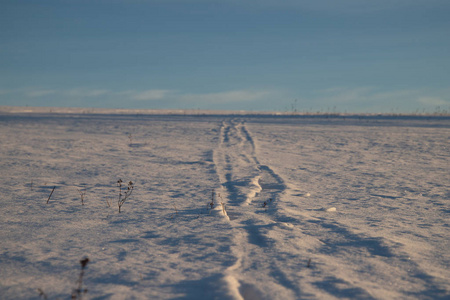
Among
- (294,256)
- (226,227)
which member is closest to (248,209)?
(226,227)

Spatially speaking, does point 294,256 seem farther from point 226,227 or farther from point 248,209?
point 248,209

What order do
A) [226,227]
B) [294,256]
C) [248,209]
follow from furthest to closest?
Result: [248,209] < [226,227] < [294,256]

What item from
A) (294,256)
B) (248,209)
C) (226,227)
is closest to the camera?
(294,256)

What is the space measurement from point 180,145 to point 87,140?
2.74 m

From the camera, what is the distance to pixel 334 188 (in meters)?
5.48

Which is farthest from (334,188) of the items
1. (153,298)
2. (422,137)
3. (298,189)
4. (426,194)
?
(422,137)

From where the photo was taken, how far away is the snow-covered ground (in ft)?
8.30

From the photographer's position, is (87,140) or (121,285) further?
(87,140)

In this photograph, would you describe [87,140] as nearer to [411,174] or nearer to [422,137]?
[411,174]

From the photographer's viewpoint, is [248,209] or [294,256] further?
[248,209]

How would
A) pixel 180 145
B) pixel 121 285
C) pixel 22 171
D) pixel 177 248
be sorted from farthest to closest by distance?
1. pixel 180 145
2. pixel 22 171
3. pixel 177 248
4. pixel 121 285

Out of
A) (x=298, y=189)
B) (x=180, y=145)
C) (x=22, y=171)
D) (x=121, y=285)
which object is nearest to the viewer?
(x=121, y=285)

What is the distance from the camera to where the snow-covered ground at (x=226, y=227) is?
253 centimetres

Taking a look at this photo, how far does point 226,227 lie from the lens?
12.0 ft
